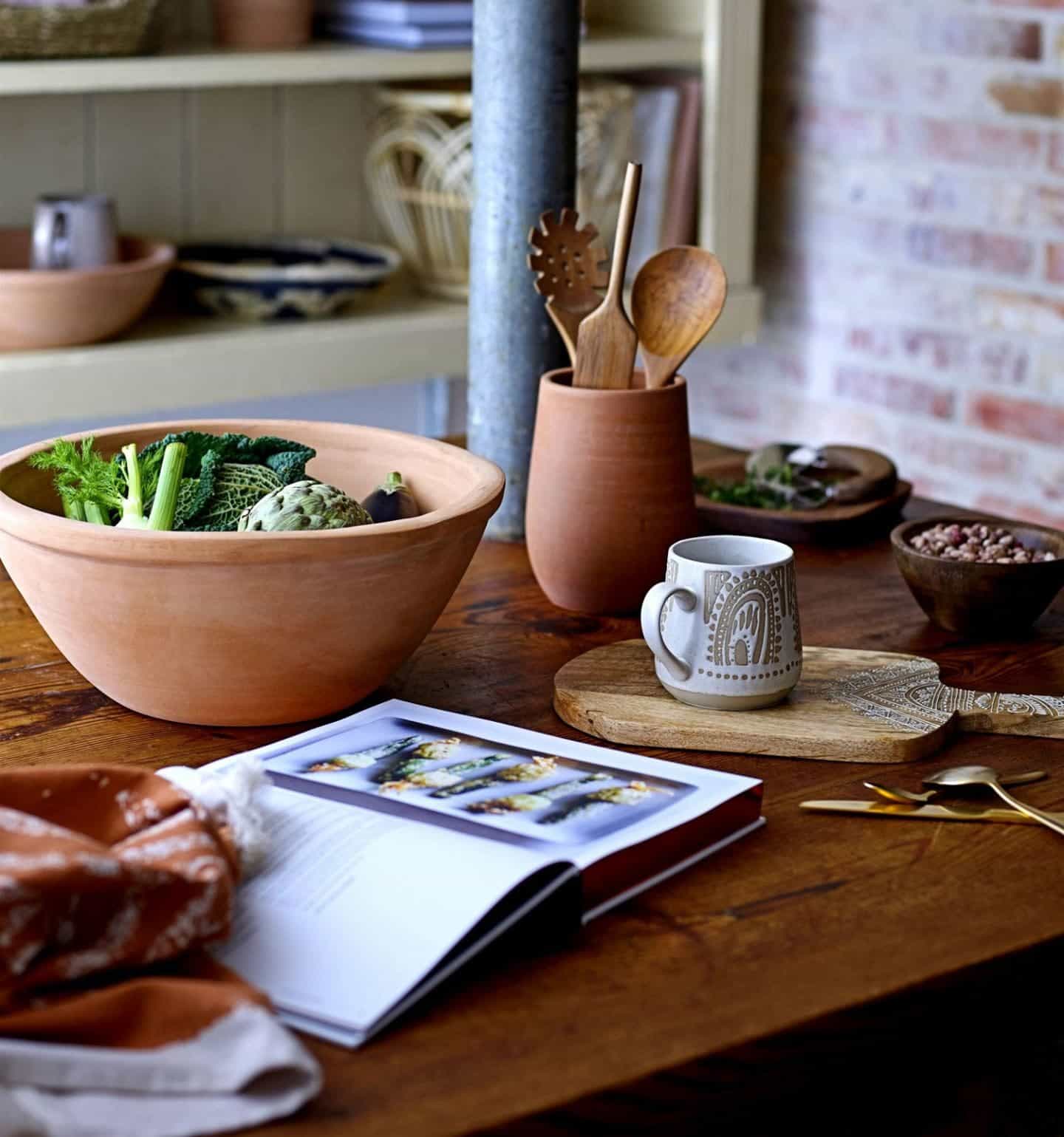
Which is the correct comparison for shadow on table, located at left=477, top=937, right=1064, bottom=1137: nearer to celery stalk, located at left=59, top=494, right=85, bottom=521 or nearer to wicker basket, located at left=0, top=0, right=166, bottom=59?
celery stalk, located at left=59, top=494, right=85, bottom=521

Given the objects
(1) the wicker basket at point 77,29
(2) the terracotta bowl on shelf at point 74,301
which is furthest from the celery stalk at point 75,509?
(1) the wicker basket at point 77,29

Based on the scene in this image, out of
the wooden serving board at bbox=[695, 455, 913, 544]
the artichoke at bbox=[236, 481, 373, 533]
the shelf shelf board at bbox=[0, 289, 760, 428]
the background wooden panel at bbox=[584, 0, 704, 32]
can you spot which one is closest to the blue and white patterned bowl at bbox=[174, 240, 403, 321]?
the shelf shelf board at bbox=[0, 289, 760, 428]

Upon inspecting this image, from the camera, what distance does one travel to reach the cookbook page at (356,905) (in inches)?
28.2

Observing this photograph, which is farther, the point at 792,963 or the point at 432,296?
the point at 432,296

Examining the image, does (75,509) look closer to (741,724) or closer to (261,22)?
(741,724)

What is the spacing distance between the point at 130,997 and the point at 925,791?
0.47 meters

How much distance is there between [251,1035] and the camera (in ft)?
2.15

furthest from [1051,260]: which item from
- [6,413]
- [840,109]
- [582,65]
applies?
[6,413]

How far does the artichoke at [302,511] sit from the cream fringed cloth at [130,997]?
0.80ft

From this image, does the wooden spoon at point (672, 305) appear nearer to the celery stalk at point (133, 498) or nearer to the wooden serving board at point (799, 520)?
the wooden serving board at point (799, 520)

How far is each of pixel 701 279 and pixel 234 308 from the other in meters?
1.38

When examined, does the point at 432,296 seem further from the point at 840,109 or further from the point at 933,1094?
the point at 933,1094

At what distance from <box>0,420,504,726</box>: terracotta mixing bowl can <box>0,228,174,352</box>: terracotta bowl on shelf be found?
1295 mm

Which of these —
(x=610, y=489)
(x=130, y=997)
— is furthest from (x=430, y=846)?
(x=610, y=489)
